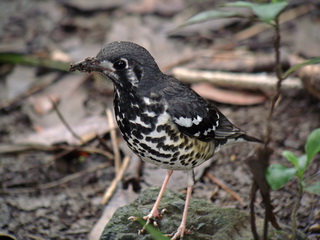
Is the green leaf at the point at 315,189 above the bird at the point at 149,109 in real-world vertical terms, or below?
below

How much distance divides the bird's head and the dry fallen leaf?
105 inches

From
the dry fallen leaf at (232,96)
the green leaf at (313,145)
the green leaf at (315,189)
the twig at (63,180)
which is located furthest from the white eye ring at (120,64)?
the dry fallen leaf at (232,96)

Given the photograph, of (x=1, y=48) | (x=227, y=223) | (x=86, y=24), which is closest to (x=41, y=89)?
(x=1, y=48)

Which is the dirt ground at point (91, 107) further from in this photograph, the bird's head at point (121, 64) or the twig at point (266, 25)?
the bird's head at point (121, 64)

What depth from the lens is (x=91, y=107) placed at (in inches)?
283

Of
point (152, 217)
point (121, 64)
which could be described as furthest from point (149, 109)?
point (152, 217)

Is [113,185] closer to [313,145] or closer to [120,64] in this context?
[120,64]

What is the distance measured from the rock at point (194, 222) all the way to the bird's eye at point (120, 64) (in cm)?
121

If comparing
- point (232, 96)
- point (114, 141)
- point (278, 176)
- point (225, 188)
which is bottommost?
point (278, 176)

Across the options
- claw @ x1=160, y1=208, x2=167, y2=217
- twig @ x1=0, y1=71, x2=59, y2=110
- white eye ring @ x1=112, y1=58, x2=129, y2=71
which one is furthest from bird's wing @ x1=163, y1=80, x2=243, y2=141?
twig @ x1=0, y1=71, x2=59, y2=110

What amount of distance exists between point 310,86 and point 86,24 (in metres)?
4.17

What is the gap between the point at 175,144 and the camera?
4.25 meters

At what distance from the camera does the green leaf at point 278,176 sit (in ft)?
11.0

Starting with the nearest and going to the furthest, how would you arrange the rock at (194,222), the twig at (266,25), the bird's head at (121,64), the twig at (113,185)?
the bird's head at (121,64), the rock at (194,222), the twig at (113,185), the twig at (266,25)
